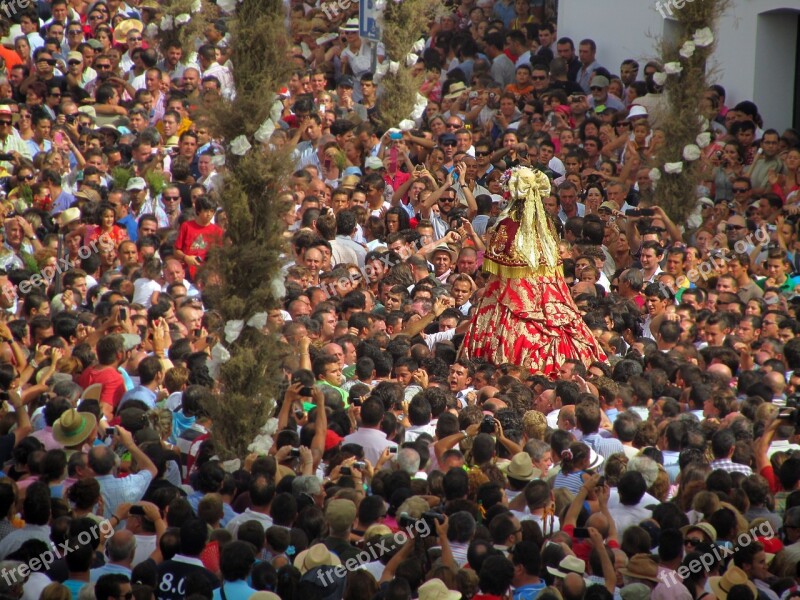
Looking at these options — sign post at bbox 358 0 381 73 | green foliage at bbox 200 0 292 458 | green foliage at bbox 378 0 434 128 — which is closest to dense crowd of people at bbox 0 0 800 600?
green foliage at bbox 200 0 292 458

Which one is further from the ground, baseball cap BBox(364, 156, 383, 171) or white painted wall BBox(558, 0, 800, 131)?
white painted wall BBox(558, 0, 800, 131)

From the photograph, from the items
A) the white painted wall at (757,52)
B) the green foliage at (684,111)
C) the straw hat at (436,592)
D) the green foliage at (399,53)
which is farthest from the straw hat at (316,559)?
the white painted wall at (757,52)

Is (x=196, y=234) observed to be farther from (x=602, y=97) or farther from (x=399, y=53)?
(x=602, y=97)

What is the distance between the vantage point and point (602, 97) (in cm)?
1653

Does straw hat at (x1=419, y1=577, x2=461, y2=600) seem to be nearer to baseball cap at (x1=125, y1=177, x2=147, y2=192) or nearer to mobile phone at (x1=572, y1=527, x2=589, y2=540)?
mobile phone at (x1=572, y1=527, x2=589, y2=540)

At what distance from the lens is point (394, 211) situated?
14289 millimetres

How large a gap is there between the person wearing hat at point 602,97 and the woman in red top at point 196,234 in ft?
17.2

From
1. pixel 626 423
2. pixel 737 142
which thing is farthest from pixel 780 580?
pixel 737 142

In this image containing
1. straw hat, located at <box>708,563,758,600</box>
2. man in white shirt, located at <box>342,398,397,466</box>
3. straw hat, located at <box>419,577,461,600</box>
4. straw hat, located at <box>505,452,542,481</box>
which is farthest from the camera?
man in white shirt, located at <box>342,398,397,466</box>

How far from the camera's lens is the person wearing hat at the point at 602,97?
650 inches

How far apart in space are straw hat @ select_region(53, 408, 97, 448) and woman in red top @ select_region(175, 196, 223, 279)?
14.5 ft

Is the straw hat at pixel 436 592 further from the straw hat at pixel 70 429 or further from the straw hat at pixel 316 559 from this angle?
the straw hat at pixel 70 429

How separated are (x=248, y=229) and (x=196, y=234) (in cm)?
443

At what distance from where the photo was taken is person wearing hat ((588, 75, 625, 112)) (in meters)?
16.5
